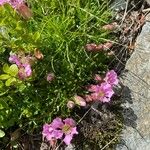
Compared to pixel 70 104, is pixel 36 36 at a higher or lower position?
higher

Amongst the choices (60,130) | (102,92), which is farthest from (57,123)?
(102,92)

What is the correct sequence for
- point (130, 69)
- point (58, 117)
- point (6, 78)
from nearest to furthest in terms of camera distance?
point (6, 78) → point (58, 117) → point (130, 69)

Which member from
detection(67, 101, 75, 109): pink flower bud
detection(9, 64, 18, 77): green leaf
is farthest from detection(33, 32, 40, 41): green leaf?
detection(67, 101, 75, 109): pink flower bud

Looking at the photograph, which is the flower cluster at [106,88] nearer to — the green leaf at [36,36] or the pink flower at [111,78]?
the pink flower at [111,78]

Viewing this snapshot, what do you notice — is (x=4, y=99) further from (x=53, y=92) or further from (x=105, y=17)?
(x=105, y=17)

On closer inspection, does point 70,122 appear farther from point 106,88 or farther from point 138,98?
point 138,98

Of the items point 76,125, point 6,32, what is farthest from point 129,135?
point 6,32

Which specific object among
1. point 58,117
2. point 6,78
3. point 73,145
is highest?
point 6,78

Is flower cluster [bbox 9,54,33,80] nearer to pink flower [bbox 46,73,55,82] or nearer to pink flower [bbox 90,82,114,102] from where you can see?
pink flower [bbox 46,73,55,82]
